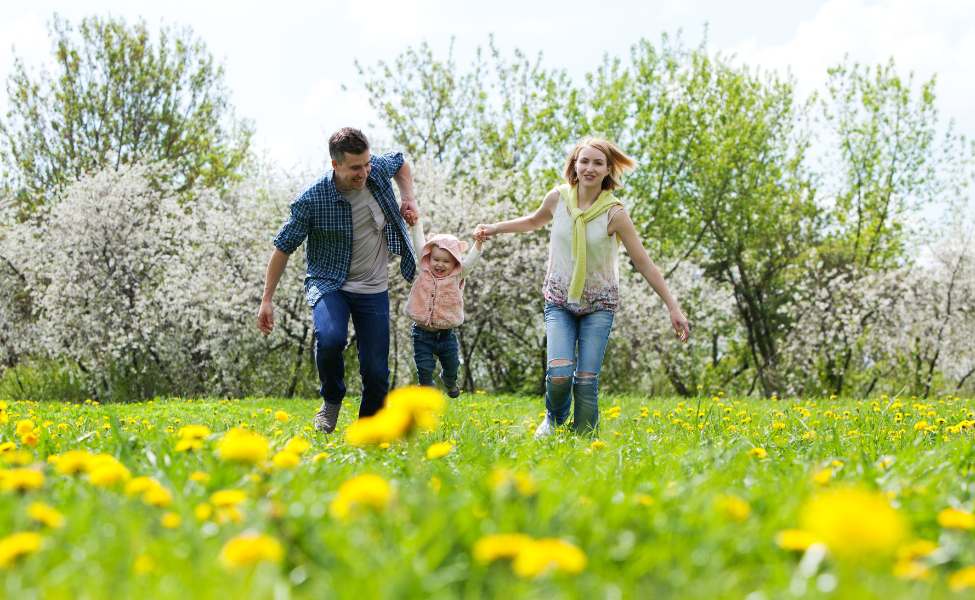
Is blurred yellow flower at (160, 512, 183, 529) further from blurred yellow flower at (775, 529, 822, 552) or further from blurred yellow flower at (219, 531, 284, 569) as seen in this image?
blurred yellow flower at (775, 529, 822, 552)

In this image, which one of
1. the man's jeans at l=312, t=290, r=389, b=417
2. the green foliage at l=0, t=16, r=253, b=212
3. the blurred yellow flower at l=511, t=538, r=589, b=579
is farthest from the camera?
the green foliage at l=0, t=16, r=253, b=212

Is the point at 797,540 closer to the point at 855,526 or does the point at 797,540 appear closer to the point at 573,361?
the point at 855,526

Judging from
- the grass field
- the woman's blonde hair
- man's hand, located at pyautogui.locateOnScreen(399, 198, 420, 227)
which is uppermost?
the woman's blonde hair

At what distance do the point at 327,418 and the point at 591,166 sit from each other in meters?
2.47

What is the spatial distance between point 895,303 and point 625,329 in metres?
8.85

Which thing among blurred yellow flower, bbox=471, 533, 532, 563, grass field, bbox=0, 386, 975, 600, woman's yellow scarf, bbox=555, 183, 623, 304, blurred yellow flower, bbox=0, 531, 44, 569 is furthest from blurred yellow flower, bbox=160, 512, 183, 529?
woman's yellow scarf, bbox=555, 183, 623, 304

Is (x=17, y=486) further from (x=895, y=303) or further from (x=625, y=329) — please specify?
(x=895, y=303)

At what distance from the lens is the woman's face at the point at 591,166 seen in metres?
4.48

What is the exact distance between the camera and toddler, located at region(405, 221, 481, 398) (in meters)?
6.00

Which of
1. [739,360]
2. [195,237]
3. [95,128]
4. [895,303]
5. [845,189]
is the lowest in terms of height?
[739,360]

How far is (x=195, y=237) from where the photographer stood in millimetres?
16141

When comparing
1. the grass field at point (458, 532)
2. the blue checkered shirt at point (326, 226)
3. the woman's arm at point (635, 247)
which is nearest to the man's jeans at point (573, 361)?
the woman's arm at point (635, 247)

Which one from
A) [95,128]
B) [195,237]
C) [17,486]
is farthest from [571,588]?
[95,128]

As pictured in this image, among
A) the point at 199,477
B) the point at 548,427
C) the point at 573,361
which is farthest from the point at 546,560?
the point at 548,427
